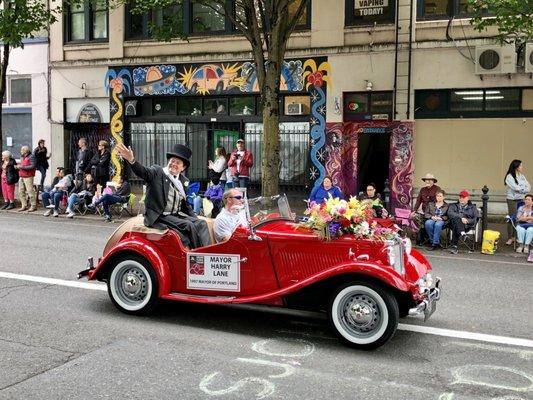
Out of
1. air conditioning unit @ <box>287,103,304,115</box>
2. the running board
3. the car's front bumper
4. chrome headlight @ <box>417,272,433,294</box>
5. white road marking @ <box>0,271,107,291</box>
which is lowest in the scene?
white road marking @ <box>0,271,107,291</box>

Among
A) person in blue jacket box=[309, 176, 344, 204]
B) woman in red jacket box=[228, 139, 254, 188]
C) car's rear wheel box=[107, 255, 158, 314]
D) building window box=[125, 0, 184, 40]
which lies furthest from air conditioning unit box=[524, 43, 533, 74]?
car's rear wheel box=[107, 255, 158, 314]

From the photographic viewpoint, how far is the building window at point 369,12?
683 inches

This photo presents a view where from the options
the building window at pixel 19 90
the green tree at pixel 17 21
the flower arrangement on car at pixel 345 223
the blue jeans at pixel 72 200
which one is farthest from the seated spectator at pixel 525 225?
the building window at pixel 19 90

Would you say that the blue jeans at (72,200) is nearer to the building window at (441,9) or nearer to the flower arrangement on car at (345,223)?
the building window at (441,9)

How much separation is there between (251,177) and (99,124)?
6591 mm

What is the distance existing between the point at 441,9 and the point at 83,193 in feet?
36.5

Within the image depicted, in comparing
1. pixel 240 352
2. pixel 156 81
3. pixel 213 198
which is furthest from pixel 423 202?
pixel 156 81

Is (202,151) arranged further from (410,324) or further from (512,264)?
(410,324)

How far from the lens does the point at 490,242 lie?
39.8 feet

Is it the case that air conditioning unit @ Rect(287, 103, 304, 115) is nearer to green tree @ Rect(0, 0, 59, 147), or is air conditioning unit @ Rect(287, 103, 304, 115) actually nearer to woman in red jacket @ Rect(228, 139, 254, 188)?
woman in red jacket @ Rect(228, 139, 254, 188)

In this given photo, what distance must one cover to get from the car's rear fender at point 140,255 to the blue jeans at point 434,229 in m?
7.33

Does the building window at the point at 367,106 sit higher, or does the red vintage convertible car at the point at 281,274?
the building window at the point at 367,106

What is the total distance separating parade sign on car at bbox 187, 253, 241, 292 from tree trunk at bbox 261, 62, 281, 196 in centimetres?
791

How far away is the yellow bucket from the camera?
39.7 ft
